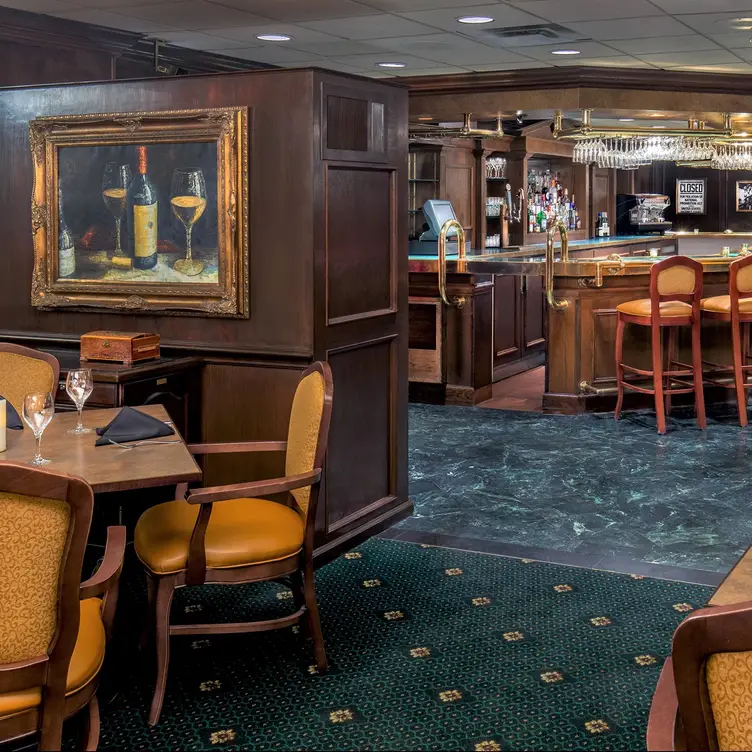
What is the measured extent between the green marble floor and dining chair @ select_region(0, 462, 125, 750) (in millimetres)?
2734

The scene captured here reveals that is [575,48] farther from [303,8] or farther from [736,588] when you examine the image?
[736,588]

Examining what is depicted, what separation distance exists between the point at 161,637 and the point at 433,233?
271 inches

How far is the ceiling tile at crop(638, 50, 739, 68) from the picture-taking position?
823 cm

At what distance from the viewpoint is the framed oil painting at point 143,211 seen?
14.8 ft

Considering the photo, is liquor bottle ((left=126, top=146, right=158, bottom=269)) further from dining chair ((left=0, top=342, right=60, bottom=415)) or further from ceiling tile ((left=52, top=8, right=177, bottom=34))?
ceiling tile ((left=52, top=8, right=177, bottom=34))

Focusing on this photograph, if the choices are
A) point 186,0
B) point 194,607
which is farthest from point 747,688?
point 186,0

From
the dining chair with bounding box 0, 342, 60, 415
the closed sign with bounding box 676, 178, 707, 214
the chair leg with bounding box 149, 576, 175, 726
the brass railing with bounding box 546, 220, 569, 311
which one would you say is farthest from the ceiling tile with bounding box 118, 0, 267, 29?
the closed sign with bounding box 676, 178, 707, 214

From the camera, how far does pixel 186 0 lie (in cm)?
623

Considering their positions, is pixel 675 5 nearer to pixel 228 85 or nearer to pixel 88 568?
pixel 228 85

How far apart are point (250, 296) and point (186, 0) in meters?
2.60

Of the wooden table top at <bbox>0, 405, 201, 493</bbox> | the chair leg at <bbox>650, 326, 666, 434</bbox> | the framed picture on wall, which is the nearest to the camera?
the wooden table top at <bbox>0, 405, 201, 493</bbox>

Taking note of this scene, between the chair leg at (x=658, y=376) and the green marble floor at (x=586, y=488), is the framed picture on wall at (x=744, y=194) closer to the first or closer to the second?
the green marble floor at (x=586, y=488)

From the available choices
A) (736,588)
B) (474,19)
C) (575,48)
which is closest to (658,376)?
(575,48)

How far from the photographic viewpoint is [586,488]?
19.0ft
